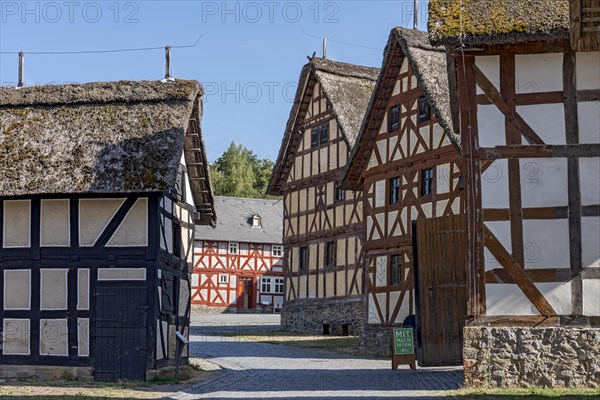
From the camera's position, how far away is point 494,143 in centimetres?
1688

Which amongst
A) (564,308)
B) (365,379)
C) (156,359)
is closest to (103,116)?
(156,359)

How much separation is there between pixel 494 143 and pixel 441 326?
4581mm

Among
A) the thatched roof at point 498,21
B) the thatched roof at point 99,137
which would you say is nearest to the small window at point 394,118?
the thatched roof at point 99,137

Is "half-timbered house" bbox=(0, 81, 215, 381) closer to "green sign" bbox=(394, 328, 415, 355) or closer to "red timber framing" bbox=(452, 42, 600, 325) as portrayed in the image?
"green sign" bbox=(394, 328, 415, 355)

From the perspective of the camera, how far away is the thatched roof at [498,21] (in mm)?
16562

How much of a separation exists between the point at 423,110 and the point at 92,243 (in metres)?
11.1

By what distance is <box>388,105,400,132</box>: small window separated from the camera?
28.1m

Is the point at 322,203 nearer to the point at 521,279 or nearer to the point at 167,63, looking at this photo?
the point at 167,63

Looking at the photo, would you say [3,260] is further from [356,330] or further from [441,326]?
[356,330]

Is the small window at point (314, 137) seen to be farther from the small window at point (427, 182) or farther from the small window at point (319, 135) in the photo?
the small window at point (427, 182)

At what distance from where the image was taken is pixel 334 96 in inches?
1452

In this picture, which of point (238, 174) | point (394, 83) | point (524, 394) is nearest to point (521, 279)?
point (524, 394)

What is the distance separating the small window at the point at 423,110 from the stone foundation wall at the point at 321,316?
9.68 metres

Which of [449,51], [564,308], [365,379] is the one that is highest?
[449,51]
